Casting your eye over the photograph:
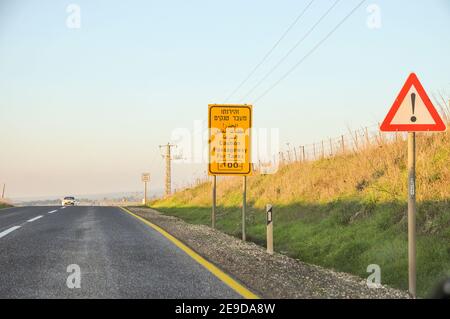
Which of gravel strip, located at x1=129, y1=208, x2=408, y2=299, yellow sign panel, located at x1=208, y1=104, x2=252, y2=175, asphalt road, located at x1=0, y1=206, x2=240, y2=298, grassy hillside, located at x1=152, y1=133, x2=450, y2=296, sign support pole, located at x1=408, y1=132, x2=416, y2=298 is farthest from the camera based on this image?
yellow sign panel, located at x1=208, y1=104, x2=252, y2=175

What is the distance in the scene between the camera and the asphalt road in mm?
6207

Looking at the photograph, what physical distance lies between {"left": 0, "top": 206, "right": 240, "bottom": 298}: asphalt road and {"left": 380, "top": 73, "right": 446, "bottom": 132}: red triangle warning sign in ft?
10.4

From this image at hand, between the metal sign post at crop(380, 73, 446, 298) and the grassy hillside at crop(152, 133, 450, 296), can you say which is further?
the grassy hillside at crop(152, 133, 450, 296)

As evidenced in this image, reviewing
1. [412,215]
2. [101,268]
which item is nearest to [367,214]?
[412,215]

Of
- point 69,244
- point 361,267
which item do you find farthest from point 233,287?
point 69,244

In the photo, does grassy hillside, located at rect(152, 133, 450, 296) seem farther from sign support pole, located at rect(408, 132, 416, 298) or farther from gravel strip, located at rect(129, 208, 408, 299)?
gravel strip, located at rect(129, 208, 408, 299)

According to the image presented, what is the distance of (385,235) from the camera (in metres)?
10.9

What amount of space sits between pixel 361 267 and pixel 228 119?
6.33 meters

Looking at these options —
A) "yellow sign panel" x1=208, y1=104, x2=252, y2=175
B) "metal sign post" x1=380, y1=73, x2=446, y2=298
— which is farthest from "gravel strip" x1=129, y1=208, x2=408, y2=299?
"yellow sign panel" x1=208, y1=104, x2=252, y2=175

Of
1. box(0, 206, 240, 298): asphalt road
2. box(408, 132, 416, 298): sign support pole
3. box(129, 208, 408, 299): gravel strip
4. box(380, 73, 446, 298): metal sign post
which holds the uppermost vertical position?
box(380, 73, 446, 298): metal sign post

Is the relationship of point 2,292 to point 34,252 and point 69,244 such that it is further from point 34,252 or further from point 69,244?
point 69,244

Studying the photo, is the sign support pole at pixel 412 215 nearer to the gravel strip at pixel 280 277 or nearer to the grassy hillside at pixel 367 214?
the gravel strip at pixel 280 277

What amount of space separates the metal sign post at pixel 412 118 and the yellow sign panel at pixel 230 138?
25.9ft
